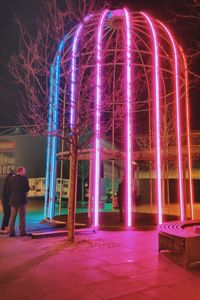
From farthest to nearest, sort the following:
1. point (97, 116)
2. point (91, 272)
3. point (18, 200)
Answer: point (97, 116) < point (18, 200) < point (91, 272)

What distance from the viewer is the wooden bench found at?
21.9 feet

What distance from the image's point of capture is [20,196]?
32.5 feet

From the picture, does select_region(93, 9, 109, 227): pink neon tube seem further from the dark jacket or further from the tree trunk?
the dark jacket

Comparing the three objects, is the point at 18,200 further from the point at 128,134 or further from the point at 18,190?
the point at 128,134

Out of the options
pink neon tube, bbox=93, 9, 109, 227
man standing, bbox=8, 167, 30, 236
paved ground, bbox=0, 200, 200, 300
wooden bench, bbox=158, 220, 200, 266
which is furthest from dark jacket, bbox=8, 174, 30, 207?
wooden bench, bbox=158, 220, 200, 266

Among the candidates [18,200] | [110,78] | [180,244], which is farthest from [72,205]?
[110,78]

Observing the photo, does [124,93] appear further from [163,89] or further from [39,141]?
[39,141]

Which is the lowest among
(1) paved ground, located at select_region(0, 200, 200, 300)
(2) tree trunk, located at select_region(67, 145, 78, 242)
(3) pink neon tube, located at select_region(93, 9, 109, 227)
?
(1) paved ground, located at select_region(0, 200, 200, 300)

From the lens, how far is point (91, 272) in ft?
20.2

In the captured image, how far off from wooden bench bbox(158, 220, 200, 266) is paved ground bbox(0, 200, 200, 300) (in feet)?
0.64

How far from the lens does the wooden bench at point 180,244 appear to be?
6668 mm

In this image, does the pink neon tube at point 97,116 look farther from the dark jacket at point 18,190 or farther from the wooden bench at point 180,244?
the wooden bench at point 180,244

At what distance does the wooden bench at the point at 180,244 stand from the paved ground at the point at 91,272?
19 centimetres

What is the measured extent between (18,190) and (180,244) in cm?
484
